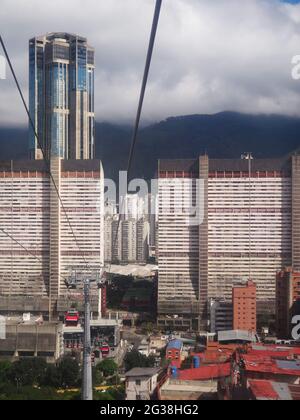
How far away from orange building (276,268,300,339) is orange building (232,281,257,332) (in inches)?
12.5

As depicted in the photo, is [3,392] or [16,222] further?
[16,222]

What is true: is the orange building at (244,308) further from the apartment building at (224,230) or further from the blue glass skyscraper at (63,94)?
the blue glass skyscraper at (63,94)

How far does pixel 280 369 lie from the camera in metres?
3.47

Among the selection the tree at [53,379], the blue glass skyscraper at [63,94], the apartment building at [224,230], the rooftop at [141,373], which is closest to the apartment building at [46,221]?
the apartment building at [224,230]

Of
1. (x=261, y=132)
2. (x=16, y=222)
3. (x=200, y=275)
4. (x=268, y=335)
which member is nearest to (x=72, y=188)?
(x=16, y=222)

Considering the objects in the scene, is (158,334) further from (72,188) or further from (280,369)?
(280,369)

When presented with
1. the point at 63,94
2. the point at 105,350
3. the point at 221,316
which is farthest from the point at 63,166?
the point at 63,94

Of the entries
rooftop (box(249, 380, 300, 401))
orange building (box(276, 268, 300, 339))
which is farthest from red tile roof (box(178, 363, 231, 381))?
orange building (box(276, 268, 300, 339))

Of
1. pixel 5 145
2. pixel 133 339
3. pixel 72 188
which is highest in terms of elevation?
pixel 5 145

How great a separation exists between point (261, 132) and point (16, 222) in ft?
27.4

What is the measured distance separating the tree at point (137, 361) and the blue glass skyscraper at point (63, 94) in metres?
9.14

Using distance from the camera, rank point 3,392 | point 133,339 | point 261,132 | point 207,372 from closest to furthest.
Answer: point 207,372, point 3,392, point 133,339, point 261,132

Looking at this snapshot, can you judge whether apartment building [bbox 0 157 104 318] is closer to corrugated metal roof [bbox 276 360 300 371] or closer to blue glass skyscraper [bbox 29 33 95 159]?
corrugated metal roof [bbox 276 360 300 371]

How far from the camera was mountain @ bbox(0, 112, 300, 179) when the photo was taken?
12937 millimetres
